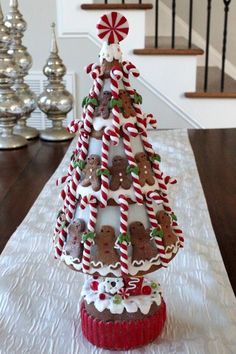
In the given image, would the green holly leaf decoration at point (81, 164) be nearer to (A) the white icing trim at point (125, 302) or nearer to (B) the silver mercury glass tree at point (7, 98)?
(A) the white icing trim at point (125, 302)

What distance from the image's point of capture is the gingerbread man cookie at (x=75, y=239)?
515 millimetres

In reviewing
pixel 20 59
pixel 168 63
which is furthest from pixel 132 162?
pixel 168 63

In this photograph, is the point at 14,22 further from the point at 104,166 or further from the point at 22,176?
the point at 104,166

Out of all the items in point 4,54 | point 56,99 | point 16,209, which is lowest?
point 16,209

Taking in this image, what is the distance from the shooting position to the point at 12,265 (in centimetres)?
74

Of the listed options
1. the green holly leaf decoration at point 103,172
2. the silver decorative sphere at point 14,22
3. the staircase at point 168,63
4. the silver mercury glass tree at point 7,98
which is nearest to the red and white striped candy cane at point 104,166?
the green holly leaf decoration at point 103,172

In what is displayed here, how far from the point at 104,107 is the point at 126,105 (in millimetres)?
21

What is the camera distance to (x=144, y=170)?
0.52 m

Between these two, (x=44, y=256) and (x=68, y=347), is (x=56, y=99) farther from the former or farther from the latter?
(x=68, y=347)

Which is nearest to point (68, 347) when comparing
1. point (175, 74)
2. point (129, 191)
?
point (129, 191)

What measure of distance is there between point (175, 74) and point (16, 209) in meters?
1.59

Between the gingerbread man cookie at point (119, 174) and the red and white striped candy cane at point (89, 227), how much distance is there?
2 cm

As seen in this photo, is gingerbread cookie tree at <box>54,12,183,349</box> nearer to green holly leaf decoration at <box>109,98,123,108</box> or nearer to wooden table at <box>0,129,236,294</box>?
green holly leaf decoration at <box>109,98,123,108</box>

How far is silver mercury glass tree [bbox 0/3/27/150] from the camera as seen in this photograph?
→ 1332 mm
